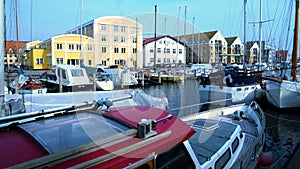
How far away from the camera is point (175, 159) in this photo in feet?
7.65

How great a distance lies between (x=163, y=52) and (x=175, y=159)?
1513 inches

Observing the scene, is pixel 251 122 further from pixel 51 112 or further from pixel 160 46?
pixel 160 46

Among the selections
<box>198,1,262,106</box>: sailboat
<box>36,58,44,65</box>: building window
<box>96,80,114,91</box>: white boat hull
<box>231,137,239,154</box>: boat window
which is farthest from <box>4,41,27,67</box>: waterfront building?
<box>198,1,262,106</box>: sailboat

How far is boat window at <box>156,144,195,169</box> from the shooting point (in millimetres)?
2135

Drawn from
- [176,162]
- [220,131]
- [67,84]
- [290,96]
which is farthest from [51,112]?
[67,84]

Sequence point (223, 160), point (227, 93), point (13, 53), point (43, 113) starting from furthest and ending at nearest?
point (13, 53), point (227, 93), point (223, 160), point (43, 113)

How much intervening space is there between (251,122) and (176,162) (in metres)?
5.20

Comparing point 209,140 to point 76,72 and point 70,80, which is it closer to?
point 70,80

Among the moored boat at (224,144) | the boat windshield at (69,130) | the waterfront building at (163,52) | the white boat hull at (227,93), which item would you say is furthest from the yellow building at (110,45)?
the boat windshield at (69,130)

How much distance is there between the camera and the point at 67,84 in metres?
17.3

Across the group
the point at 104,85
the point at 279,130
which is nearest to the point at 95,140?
the point at 279,130

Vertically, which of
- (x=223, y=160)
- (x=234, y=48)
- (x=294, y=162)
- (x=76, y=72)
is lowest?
(x=294, y=162)

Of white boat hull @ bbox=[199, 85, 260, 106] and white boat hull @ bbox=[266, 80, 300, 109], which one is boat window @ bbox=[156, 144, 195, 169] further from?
white boat hull @ bbox=[266, 80, 300, 109]

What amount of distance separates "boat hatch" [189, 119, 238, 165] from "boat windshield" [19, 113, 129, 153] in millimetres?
1709
